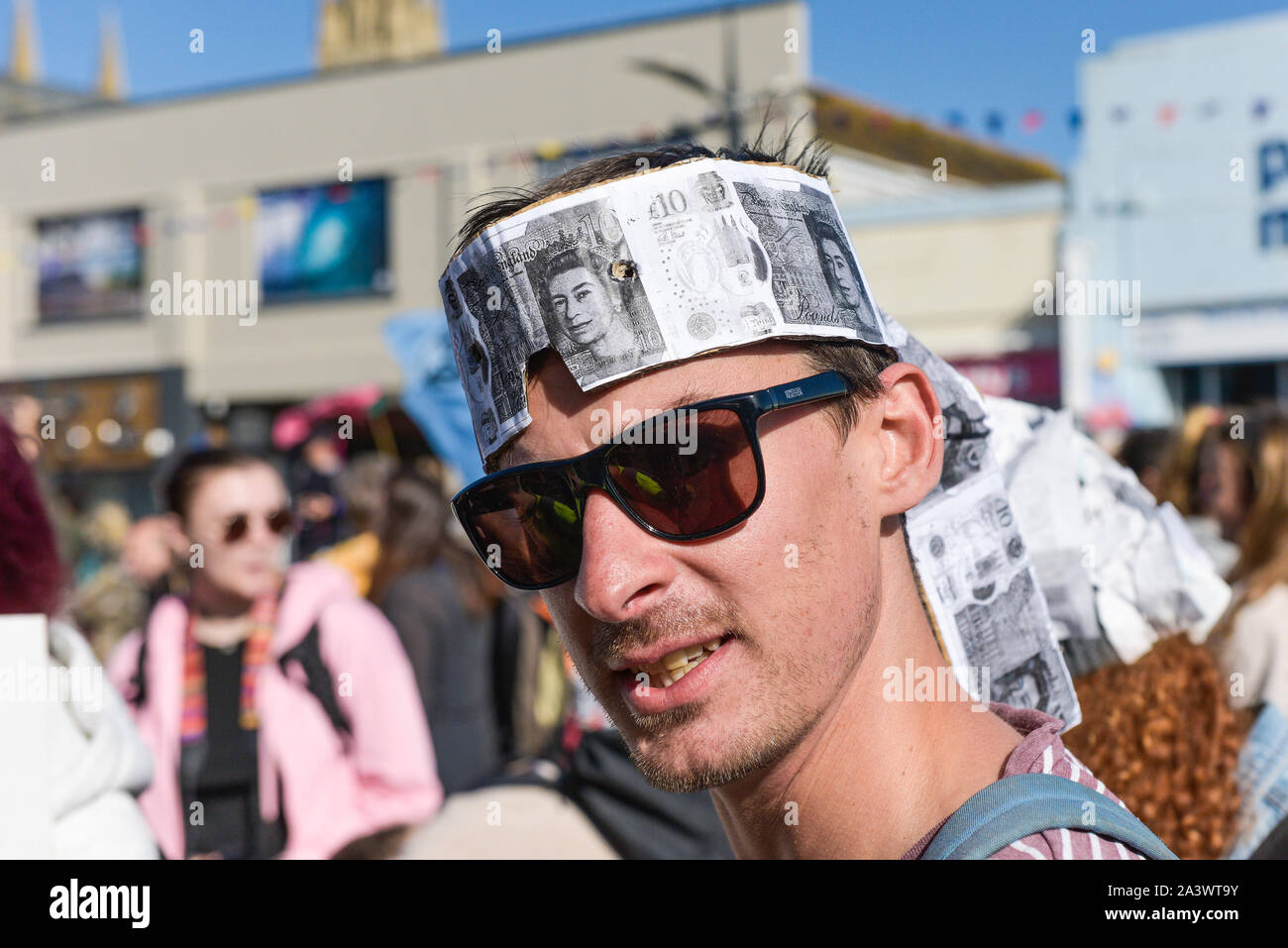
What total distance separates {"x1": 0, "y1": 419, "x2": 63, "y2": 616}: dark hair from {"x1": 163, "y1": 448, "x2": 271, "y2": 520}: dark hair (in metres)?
2.06

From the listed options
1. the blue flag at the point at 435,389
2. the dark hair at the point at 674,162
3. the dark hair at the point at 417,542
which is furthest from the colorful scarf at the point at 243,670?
the dark hair at the point at 674,162

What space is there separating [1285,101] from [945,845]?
1717cm

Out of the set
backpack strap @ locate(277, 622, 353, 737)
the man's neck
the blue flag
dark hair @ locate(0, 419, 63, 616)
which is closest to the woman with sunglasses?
backpack strap @ locate(277, 622, 353, 737)

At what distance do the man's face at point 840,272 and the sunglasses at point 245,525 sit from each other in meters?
3.24

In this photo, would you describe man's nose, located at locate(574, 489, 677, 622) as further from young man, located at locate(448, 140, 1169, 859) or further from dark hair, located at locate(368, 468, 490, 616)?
dark hair, located at locate(368, 468, 490, 616)

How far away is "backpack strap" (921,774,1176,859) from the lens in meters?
1.17

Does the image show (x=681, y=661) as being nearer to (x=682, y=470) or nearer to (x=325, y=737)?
(x=682, y=470)

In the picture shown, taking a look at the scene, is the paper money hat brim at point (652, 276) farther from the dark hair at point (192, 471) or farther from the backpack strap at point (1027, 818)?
the dark hair at point (192, 471)

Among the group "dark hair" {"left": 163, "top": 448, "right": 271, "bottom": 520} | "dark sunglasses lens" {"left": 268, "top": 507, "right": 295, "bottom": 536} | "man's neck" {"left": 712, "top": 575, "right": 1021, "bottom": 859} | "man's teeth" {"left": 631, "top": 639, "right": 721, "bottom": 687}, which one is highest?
"man's teeth" {"left": 631, "top": 639, "right": 721, "bottom": 687}

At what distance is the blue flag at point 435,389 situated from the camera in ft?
10.7

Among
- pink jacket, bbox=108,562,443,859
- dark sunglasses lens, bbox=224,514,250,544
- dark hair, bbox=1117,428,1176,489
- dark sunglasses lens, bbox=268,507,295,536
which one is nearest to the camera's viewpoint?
Answer: pink jacket, bbox=108,562,443,859

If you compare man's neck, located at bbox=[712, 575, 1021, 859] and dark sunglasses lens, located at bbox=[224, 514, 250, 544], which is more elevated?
man's neck, located at bbox=[712, 575, 1021, 859]

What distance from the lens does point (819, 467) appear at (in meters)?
1.40
